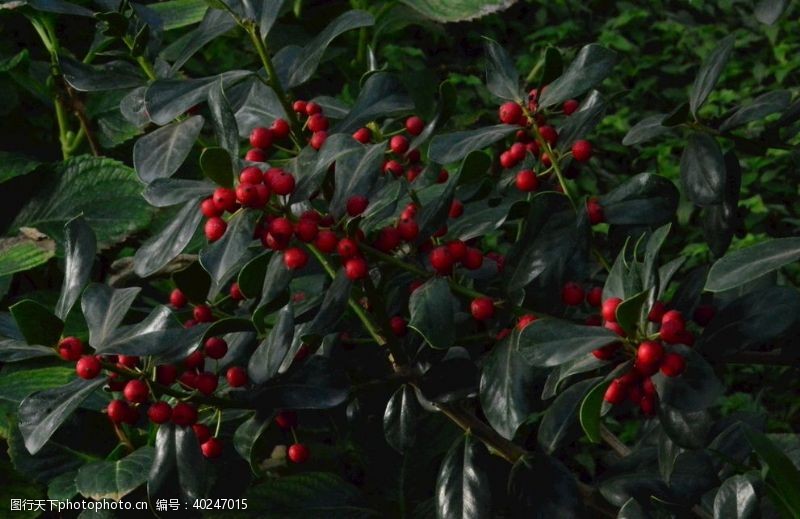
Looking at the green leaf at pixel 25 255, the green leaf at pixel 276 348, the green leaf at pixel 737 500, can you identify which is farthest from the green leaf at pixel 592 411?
the green leaf at pixel 25 255

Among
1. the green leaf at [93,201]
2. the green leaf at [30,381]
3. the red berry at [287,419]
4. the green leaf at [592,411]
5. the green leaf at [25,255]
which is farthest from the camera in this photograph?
the green leaf at [93,201]

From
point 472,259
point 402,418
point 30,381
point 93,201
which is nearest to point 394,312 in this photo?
point 402,418

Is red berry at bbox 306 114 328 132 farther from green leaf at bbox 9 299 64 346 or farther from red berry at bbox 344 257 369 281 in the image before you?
green leaf at bbox 9 299 64 346

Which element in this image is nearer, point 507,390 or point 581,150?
point 507,390

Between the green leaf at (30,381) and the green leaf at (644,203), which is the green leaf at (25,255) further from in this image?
the green leaf at (644,203)

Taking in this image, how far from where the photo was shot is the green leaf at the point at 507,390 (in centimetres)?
124

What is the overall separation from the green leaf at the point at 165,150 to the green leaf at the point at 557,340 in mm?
444

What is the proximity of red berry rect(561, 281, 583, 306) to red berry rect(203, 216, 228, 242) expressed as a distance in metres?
0.40

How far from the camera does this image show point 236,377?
4.58 ft

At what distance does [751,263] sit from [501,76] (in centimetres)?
45

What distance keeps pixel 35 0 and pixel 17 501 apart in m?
0.79

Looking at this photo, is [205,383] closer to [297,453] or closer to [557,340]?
[297,453]

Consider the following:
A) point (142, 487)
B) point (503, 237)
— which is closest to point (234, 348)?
point (142, 487)

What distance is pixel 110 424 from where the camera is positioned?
175cm
